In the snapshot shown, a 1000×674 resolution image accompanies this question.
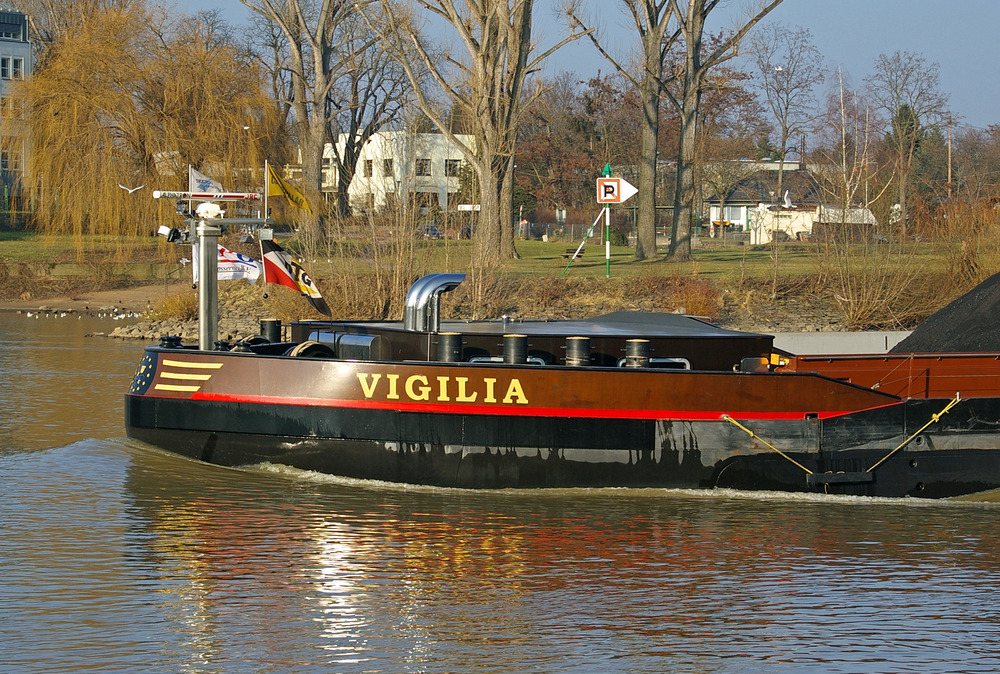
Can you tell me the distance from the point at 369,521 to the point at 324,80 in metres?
36.9

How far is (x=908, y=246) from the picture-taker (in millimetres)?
25969

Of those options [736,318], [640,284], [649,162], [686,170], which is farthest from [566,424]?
[649,162]

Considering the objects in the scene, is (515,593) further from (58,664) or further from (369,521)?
(58,664)

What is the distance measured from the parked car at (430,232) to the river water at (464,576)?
1279 centimetres

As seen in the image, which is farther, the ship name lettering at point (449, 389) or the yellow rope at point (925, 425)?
the yellow rope at point (925, 425)

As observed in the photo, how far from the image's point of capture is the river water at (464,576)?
22.9 ft

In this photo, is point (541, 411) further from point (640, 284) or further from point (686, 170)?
point (686, 170)

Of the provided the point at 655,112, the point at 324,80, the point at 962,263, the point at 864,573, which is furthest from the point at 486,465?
the point at 324,80

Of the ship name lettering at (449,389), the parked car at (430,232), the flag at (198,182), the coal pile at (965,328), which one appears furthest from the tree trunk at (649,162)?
the ship name lettering at (449,389)

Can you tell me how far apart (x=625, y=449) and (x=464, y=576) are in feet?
9.38

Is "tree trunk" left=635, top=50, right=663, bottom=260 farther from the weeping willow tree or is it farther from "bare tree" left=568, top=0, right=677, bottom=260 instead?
the weeping willow tree

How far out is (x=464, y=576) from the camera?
338 inches

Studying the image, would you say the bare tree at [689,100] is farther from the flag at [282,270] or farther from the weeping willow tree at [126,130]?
the flag at [282,270]

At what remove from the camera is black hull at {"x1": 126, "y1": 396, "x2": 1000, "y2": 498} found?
10898mm
